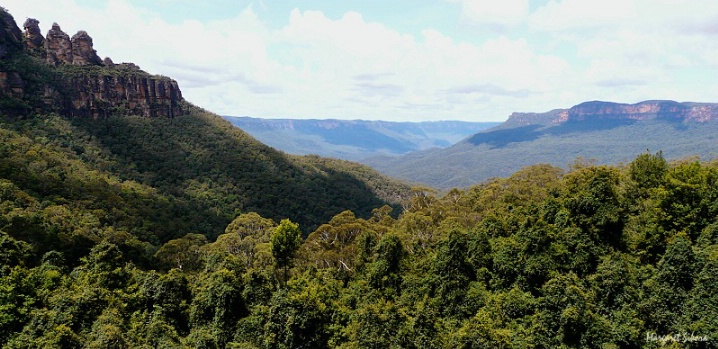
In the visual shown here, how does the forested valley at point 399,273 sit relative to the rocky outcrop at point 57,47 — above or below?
below

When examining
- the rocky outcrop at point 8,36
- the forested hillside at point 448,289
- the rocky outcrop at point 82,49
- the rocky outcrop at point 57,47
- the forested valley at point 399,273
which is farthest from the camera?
the rocky outcrop at point 82,49

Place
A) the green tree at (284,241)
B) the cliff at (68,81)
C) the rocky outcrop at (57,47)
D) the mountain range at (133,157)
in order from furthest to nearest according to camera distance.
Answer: the rocky outcrop at (57,47) → the cliff at (68,81) → the mountain range at (133,157) → the green tree at (284,241)

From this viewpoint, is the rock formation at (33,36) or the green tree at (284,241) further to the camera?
the rock formation at (33,36)

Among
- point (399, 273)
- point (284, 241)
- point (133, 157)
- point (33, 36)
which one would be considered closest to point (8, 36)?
point (33, 36)

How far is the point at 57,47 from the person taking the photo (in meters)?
101

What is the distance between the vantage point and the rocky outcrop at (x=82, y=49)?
104125 mm

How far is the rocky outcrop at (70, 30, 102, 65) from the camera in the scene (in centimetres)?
10412

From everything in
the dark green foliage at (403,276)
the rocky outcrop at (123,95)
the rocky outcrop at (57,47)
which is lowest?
the dark green foliage at (403,276)

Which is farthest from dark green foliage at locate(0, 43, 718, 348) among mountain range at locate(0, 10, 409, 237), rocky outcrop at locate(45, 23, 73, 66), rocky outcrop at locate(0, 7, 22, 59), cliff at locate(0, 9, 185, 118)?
rocky outcrop at locate(45, 23, 73, 66)

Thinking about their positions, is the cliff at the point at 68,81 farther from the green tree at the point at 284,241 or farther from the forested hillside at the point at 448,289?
the green tree at the point at 284,241

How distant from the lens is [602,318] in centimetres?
2059

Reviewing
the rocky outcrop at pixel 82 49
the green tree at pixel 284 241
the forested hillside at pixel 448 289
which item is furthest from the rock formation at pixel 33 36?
the green tree at pixel 284 241

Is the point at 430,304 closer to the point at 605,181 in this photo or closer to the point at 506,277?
the point at 506,277

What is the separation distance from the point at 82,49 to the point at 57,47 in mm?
5630
